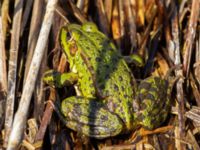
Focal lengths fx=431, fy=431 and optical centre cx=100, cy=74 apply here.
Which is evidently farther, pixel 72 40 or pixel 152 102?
pixel 72 40

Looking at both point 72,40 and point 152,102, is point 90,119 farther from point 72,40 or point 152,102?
point 72,40

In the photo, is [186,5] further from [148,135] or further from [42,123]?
[42,123]

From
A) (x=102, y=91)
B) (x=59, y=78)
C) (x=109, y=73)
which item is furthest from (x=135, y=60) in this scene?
(x=59, y=78)

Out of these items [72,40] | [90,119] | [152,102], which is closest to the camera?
[90,119]

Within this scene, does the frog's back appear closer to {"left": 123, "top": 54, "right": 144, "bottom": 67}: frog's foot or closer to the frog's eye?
the frog's eye

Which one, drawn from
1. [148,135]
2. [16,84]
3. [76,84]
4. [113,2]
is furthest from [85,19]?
[148,135]

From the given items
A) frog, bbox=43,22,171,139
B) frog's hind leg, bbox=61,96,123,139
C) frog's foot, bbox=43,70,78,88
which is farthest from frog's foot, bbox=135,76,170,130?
frog's foot, bbox=43,70,78,88
